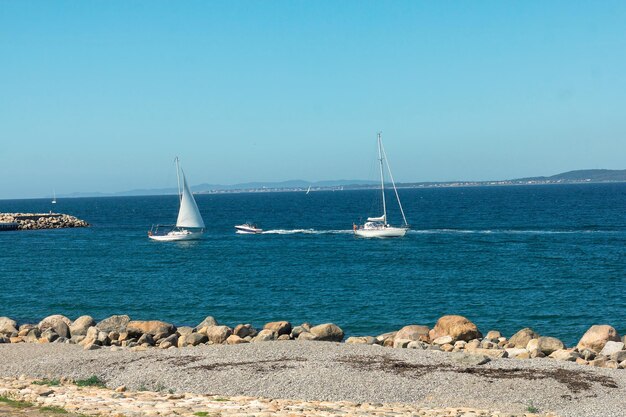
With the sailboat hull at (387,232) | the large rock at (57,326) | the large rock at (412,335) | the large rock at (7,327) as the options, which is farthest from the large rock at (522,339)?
the sailboat hull at (387,232)

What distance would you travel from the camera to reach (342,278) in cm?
5884

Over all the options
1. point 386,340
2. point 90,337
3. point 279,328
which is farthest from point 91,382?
point 386,340

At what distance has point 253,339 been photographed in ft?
108

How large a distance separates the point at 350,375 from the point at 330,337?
850 centimetres

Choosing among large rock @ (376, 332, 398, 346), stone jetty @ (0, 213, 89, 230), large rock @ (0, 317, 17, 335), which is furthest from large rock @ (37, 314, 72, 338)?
stone jetty @ (0, 213, 89, 230)

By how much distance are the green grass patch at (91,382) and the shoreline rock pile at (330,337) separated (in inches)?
245

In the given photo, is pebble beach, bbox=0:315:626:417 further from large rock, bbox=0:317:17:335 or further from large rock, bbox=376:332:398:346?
large rock, bbox=0:317:17:335

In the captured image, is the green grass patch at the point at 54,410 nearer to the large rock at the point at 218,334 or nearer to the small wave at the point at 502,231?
the large rock at the point at 218,334

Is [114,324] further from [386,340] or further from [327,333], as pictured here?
[386,340]

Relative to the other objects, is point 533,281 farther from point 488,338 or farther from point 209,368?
point 209,368

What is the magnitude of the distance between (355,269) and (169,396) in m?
44.2

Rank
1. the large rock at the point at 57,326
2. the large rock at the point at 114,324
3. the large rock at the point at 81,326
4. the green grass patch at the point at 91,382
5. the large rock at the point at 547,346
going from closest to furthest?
1. the green grass patch at the point at 91,382
2. the large rock at the point at 547,346
3. the large rock at the point at 114,324
4. the large rock at the point at 57,326
5. the large rock at the point at 81,326

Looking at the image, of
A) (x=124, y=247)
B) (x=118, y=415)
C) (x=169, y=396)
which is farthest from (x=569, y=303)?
(x=124, y=247)

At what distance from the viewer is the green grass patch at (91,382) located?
24.2 m
